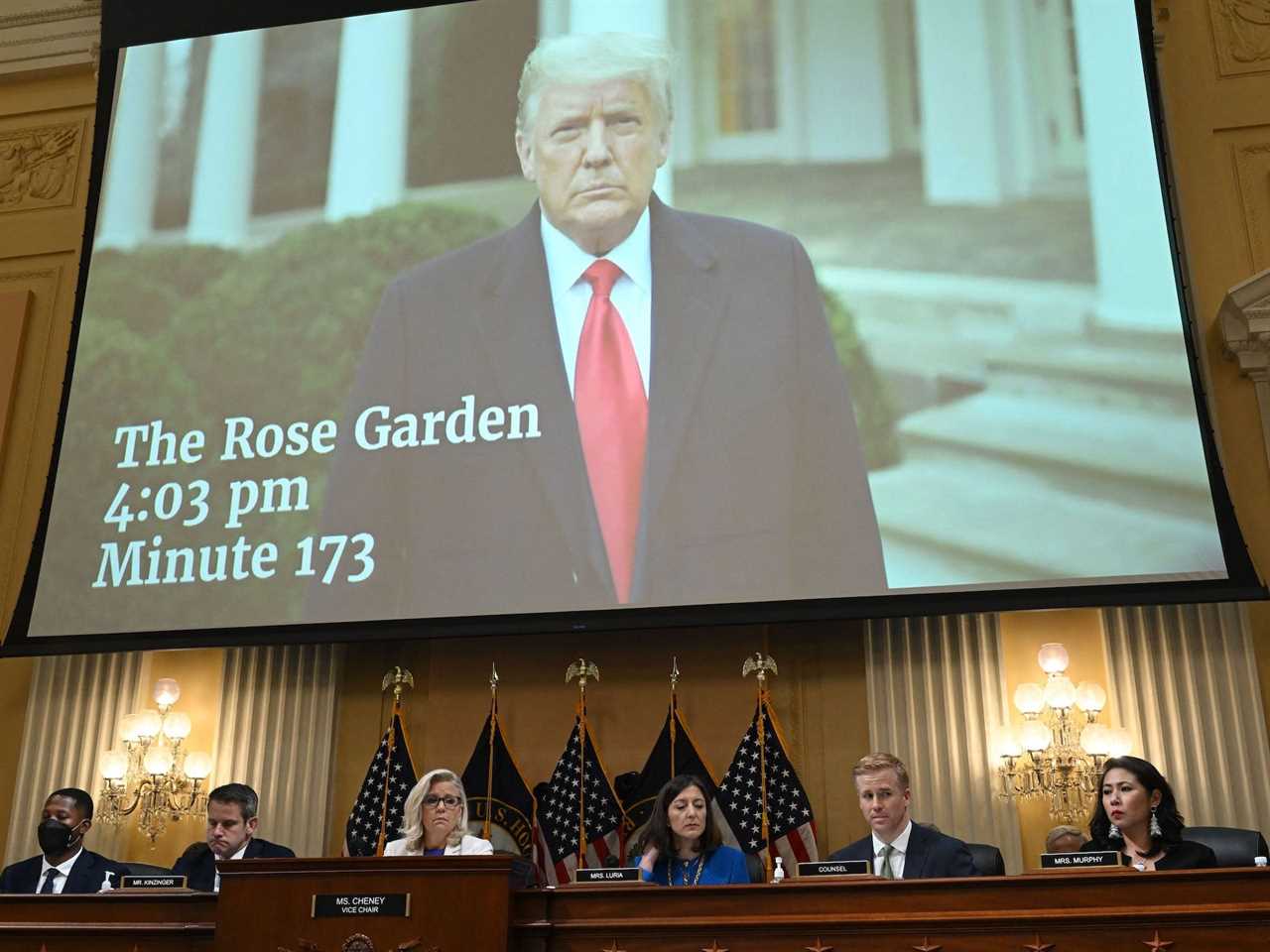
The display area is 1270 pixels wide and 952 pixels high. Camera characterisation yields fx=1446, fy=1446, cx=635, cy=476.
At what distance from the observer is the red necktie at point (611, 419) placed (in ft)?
22.1

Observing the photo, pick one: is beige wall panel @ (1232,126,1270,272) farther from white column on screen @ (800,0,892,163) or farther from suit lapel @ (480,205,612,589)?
suit lapel @ (480,205,612,589)

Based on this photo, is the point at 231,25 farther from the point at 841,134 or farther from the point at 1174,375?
the point at 1174,375

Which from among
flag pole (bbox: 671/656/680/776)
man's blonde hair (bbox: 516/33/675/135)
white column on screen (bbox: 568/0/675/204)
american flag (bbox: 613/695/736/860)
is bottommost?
american flag (bbox: 613/695/736/860)

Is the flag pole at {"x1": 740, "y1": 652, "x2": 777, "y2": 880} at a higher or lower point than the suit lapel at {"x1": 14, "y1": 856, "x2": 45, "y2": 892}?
higher

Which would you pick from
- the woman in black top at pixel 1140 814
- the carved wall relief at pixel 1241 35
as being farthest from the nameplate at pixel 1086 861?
the carved wall relief at pixel 1241 35

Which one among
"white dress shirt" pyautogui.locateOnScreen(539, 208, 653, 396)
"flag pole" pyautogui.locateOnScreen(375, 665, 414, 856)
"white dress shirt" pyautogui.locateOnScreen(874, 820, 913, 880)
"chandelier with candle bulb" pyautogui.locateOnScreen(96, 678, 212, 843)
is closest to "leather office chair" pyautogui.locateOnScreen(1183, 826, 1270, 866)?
"white dress shirt" pyautogui.locateOnScreen(874, 820, 913, 880)

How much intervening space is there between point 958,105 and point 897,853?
13.0 feet

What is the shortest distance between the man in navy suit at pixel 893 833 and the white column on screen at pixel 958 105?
128 inches

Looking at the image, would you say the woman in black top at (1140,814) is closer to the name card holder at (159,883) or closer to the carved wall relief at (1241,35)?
the name card holder at (159,883)

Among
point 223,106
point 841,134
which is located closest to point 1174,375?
point 841,134

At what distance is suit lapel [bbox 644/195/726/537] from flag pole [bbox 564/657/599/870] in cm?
97

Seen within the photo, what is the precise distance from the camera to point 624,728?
728 centimetres

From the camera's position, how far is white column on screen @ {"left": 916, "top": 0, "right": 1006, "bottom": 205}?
23.2 feet

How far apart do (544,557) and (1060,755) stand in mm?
2530
